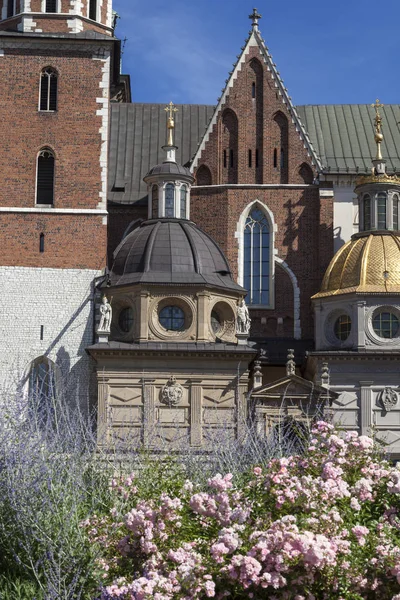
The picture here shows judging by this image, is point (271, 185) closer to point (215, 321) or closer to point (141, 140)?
point (215, 321)

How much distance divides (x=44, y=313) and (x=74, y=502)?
19.6 metres

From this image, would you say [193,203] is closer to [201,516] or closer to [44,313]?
[44,313]

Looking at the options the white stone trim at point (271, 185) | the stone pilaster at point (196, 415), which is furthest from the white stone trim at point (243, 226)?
the stone pilaster at point (196, 415)

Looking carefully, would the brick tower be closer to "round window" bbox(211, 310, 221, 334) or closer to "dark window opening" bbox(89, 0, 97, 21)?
"dark window opening" bbox(89, 0, 97, 21)

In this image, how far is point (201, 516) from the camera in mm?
19500

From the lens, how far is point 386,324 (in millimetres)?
42312

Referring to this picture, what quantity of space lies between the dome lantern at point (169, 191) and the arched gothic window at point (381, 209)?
7.05m

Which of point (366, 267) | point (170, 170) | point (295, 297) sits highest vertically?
point (170, 170)

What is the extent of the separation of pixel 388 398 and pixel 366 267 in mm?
4722

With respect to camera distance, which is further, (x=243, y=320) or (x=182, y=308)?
(x=182, y=308)

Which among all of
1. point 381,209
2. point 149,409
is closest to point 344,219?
point 381,209

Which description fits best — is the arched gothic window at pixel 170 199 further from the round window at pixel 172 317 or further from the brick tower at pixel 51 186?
the round window at pixel 172 317

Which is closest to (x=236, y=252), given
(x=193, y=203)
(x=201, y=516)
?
(x=193, y=203)

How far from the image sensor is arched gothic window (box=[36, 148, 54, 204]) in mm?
43719
